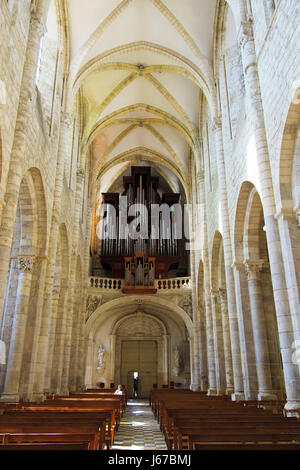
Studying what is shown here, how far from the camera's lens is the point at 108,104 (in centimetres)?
2009

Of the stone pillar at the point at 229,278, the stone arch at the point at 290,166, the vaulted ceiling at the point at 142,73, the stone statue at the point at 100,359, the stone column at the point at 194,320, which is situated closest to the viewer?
the stone arch at the point at 290,166

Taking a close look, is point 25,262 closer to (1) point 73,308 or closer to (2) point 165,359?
(1) point 73,308

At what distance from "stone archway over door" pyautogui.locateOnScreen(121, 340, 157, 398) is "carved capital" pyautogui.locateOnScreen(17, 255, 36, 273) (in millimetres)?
15943

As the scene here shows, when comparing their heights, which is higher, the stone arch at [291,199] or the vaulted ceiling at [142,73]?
the vaulted ceiling at [142,73]

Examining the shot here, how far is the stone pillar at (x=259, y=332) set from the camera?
10215 millimetres

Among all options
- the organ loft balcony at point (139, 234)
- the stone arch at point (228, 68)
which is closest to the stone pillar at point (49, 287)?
the stone arch at point (228, 68)

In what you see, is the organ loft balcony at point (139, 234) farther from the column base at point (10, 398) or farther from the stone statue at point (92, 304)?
the column base at point (10, 398)

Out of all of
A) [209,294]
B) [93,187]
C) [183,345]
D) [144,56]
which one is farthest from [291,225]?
[183,345]

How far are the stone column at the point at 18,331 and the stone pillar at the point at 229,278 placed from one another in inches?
242

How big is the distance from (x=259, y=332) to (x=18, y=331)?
659 centimetres

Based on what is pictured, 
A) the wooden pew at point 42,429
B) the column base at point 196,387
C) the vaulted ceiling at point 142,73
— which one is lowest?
the wooden pew at point 42,429

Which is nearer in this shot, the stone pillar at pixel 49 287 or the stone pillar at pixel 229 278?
the stone pillar at pixel 49 287

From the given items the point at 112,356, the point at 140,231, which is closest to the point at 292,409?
the point at 140,231
